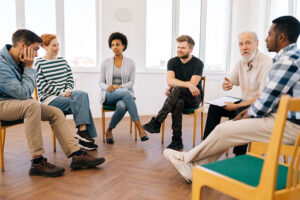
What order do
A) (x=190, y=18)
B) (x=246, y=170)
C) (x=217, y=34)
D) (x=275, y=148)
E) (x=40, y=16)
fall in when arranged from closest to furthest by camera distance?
(x=275, y=148) < (x=246, y=170) < (x=40, y=16) < (x=190, y=18) < (x=217, y=34)

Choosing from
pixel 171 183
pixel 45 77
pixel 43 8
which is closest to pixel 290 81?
pixel 171 183

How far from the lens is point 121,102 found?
3166mm

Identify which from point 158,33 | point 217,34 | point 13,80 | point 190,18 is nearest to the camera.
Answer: point 13,80

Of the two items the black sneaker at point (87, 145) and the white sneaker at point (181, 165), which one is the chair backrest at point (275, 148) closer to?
the white sneaker at point (181, 165)

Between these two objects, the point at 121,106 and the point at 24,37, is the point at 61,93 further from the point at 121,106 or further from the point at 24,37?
the point at 24,37

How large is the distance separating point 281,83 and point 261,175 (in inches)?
23.4

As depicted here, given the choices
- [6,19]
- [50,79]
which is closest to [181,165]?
[50,79]

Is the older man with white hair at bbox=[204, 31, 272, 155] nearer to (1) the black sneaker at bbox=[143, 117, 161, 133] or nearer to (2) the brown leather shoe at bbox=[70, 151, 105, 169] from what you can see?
(1) the black sneaker at bbox=[143, 117, 161, 133]

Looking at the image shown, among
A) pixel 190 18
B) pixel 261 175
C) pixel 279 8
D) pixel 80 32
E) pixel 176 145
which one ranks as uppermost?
pixel 279 8

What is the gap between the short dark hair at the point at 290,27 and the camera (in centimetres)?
165

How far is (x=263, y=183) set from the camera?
3.34 feet

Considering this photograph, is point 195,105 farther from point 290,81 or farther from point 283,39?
point 290,81

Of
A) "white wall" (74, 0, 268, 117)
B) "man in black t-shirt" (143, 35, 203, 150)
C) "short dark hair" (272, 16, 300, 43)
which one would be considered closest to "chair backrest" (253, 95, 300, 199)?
"short dark hair" (272, 16, 300, 43)

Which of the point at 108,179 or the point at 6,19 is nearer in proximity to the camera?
the point at 108,179
